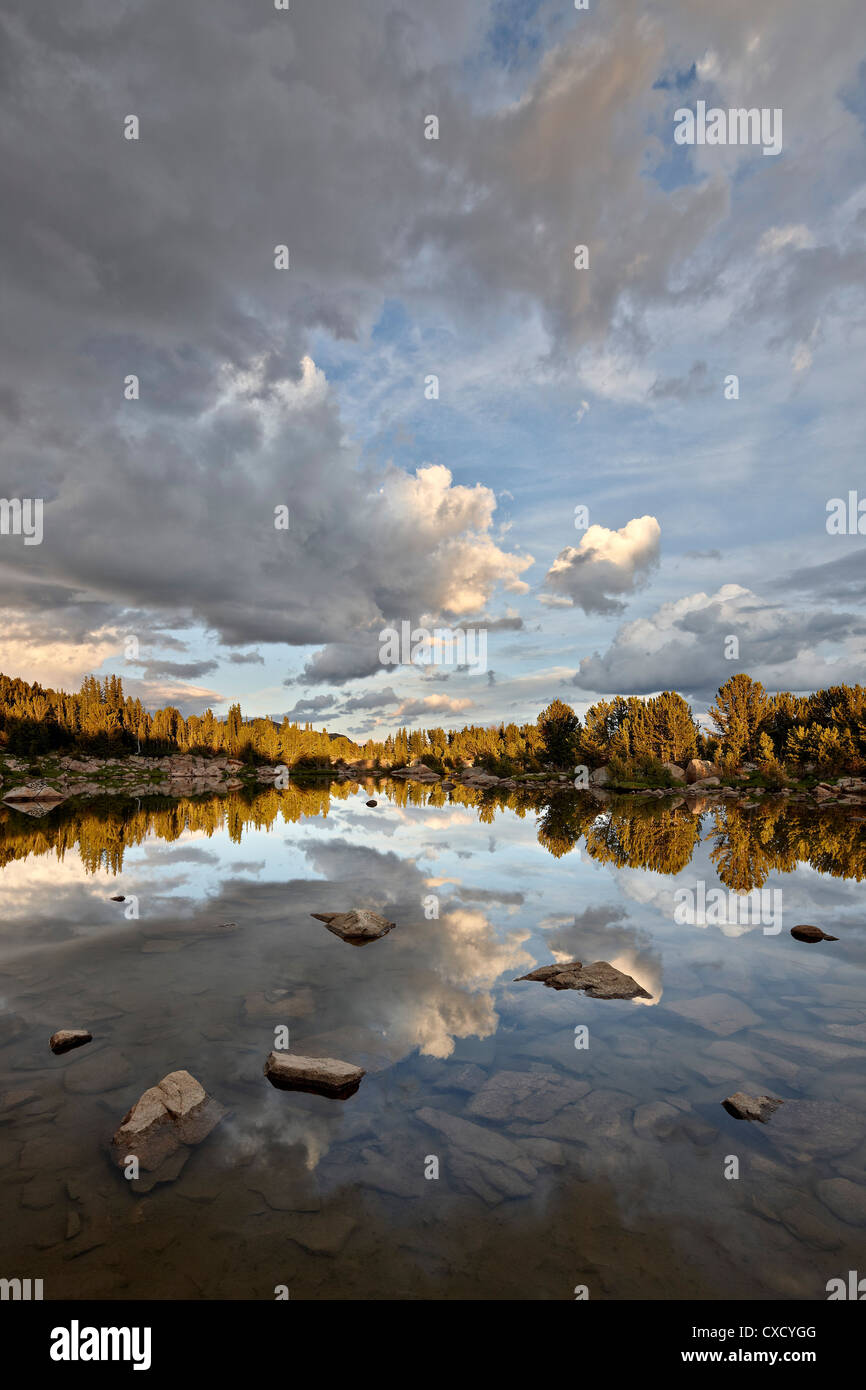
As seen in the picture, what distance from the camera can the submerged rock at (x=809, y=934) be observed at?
53.4 ft

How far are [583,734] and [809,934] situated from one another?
10215 cm

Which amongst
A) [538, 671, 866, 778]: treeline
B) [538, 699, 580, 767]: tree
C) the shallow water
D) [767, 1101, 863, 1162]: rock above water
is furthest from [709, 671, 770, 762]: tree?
[767, 1101, 863, 1162]: rock above water

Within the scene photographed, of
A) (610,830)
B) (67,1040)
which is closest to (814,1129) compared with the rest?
(67,1040)

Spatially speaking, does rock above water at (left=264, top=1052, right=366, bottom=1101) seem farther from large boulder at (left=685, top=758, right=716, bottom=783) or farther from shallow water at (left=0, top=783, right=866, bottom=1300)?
large boulder at (left=685, top=758, right=716, bottom=783)

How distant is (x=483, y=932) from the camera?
54.8 feet

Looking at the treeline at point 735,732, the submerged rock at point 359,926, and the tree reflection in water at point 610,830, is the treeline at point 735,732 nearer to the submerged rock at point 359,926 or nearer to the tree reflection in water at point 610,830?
the tree reflection in water at point 610,830

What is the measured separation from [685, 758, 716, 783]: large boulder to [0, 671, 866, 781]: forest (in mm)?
2829

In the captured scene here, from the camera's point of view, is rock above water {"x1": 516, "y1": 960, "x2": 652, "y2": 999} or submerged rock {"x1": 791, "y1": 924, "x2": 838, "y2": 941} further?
submerged rock {"x1": 791, "y1": 924, "x2": 838, "y2": 941}

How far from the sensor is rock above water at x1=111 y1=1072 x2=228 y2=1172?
743 cm

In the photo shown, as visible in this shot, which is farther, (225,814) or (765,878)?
(225,814)

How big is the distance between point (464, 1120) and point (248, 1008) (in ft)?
18.9

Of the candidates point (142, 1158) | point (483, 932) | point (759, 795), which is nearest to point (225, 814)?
point (483, 932)

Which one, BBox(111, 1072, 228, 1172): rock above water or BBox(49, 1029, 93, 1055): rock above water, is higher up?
BBox(111, 1072, 228, 1172): rock above water
